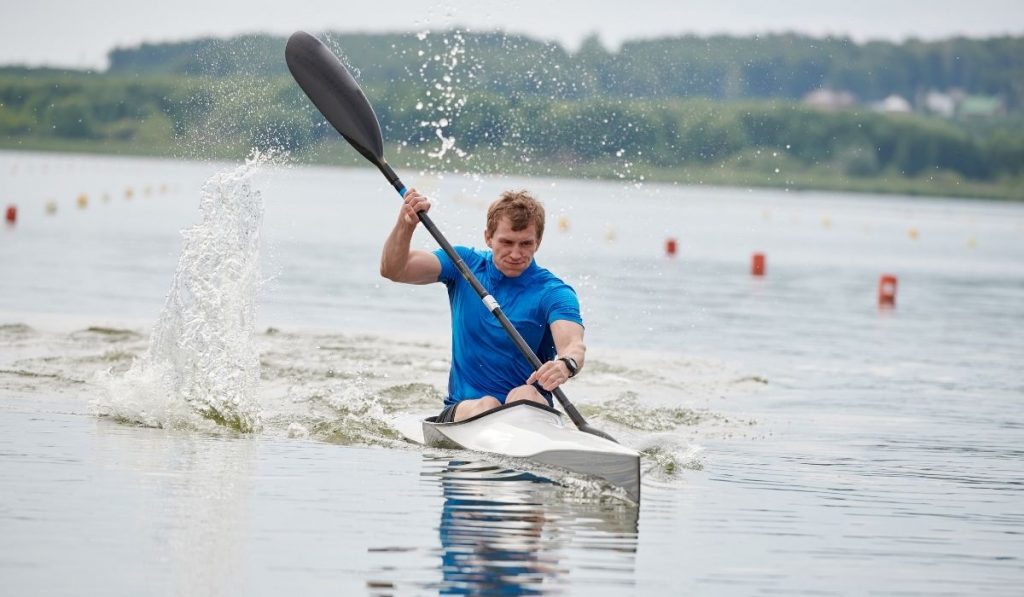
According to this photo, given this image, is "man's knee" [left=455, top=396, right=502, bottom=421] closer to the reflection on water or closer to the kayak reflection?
the kayak reflection

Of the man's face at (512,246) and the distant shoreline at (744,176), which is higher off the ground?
the distant shoreline at (744,176)

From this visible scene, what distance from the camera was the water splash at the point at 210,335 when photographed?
11195mm

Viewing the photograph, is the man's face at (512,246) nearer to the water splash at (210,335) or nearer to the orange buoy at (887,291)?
the water splash at (210,335)

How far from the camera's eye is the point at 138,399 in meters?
11.2

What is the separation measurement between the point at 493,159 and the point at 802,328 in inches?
1722

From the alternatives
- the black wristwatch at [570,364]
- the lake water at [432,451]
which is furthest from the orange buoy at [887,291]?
the black wristwatch at [570,364]

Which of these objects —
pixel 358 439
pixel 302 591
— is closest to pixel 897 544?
pixel 302 591

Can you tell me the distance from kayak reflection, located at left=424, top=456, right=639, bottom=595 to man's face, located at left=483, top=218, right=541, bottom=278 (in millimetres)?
1197

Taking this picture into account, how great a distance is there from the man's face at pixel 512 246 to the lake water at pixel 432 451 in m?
1.19

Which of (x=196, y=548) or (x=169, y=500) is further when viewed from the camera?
(x=169, y=500)

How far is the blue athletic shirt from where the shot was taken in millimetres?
9992

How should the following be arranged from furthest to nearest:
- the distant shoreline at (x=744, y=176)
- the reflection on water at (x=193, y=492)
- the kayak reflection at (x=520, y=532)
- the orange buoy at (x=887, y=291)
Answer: the distant shoreline at (x=744, y=176) < the orange buoy at (x=887, y=291) < the kayak reflection at (x=520, y=532) < the reflection on water at (x=193, y=492)

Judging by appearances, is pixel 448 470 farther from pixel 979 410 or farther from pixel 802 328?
pixel 802 328

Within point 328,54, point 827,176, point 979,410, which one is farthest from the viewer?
point 827,176
